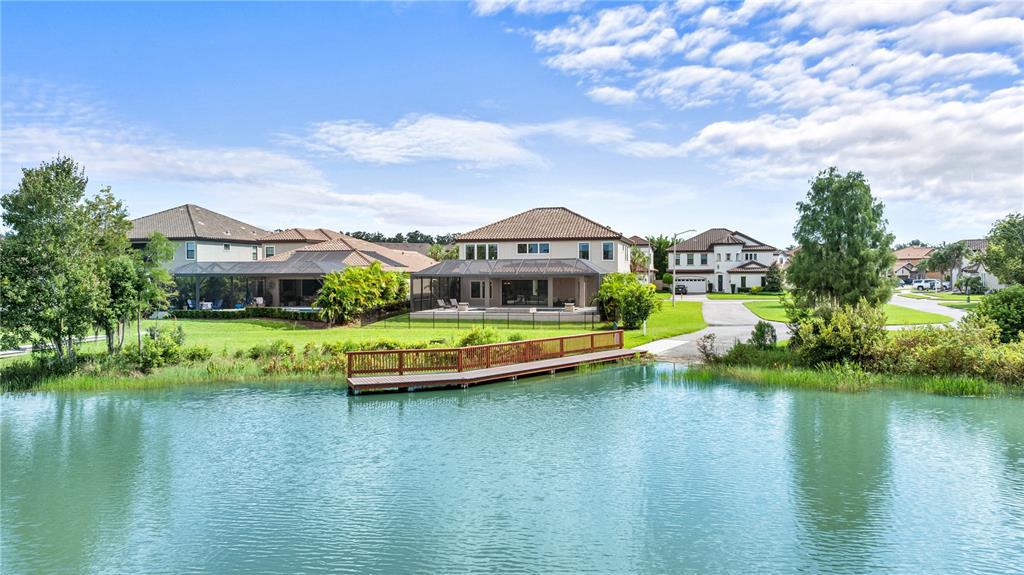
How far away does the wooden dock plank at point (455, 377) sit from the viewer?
900 inches

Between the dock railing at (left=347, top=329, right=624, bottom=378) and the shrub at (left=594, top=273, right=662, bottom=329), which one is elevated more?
the shrub at (left=594, top=273, right=662, bottom=329)

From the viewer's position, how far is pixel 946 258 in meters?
95.4

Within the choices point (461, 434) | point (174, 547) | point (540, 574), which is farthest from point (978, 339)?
point (174, 547)

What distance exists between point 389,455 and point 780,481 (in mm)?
8782

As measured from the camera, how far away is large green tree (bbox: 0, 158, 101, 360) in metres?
24.0

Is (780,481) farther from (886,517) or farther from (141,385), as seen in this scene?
(141,385)

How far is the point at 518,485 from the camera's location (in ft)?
43.8

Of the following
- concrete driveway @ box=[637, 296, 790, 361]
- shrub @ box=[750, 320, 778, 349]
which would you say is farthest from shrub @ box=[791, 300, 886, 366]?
concrete driveway @ box=[637, 296, 790, 361]

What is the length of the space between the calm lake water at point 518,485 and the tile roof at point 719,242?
226 feet

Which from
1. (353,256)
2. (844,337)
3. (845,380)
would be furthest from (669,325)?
(353,256)

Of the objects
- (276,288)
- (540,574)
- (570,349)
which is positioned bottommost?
(540,574)

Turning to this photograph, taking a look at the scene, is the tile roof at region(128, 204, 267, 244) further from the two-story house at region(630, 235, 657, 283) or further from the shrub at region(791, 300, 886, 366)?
the shrub at region(791, 300, 886, 366)

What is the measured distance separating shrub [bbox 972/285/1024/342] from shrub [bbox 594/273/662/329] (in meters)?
14.8

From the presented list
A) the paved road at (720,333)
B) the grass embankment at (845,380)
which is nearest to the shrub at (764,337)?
the paved road at (720,333)
